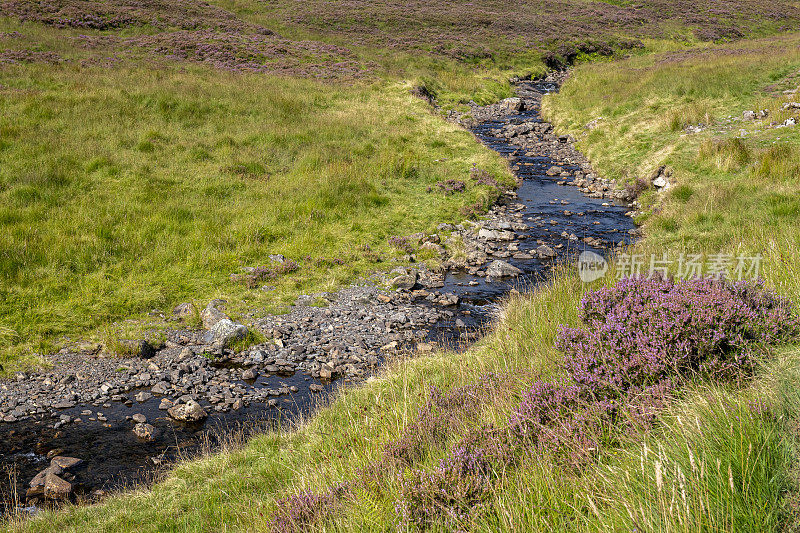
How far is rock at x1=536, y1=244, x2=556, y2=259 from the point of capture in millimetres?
14812

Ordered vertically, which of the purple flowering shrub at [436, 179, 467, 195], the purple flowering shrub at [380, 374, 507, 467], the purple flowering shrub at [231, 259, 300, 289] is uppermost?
the purple flowering shrub at [380, 374, 507, 467]

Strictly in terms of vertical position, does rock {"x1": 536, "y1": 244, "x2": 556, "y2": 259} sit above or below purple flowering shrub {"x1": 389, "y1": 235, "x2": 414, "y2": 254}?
below

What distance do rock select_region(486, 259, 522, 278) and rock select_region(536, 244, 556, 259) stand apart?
1.27 m

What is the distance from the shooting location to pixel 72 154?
16219mm

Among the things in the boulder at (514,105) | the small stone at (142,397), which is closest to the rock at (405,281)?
the small stone at (142,397)

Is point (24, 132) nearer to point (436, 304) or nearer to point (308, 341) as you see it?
point (308, 341)

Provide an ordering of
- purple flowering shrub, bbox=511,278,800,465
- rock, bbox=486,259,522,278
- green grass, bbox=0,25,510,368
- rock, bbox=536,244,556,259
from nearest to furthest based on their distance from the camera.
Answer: purple flowering shrub, bbox=511,278,800,465
green grass, bbox=0,25,510,368
rock, bbox=486,259,522,278
rock, bbox=536,244,556,259

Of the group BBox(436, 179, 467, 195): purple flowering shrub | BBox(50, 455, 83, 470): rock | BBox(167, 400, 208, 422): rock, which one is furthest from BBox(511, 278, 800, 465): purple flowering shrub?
BBox(436, 179, 467, 195): purple flowering shrub

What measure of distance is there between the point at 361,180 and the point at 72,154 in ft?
31.1

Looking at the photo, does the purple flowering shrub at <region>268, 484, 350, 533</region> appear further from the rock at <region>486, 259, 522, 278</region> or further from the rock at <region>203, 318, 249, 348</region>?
the rock at <region>486, 259, 522, 278</region>

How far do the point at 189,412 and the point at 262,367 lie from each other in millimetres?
1816

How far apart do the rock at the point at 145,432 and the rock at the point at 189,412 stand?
1.31ft

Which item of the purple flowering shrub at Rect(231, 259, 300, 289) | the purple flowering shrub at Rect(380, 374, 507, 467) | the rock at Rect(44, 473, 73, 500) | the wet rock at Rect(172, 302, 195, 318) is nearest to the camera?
the purple flowering shrub at Rect(380, 374, 507, 467)

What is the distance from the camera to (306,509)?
446cm
